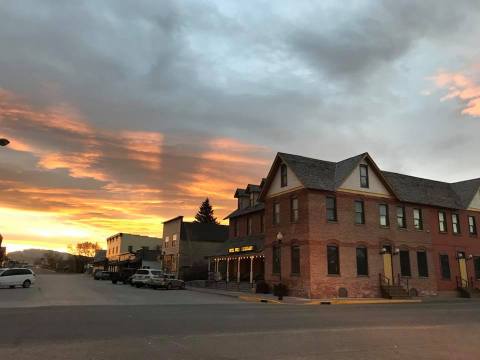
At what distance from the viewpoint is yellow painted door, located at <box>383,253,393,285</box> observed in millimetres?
34156

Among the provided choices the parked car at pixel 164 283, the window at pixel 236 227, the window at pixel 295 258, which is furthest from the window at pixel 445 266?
the parked car at pixel 164 283

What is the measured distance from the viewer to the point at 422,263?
36.4 metres

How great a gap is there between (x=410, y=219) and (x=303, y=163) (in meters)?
10.8

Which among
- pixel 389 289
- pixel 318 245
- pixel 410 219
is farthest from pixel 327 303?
pixel 410 219

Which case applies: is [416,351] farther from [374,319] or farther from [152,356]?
[374,319]

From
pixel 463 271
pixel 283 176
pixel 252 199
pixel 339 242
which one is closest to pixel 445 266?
pixel 463 271

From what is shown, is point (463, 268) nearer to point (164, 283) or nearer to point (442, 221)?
point (442, 221)

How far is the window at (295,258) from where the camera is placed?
1262 inches

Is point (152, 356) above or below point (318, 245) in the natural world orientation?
below

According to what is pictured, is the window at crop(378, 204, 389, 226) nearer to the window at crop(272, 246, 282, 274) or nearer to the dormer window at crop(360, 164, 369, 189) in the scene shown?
the dormer window at crop(360, 164, 369, 189)

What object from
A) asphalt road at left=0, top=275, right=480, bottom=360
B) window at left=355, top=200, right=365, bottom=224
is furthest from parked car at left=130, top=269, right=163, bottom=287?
asphalt road at left=0, top=275, right=480, bottom=360

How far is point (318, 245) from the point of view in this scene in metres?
31.3

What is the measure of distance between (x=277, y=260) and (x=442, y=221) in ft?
53.3

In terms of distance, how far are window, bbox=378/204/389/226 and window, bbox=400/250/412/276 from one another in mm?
2785
